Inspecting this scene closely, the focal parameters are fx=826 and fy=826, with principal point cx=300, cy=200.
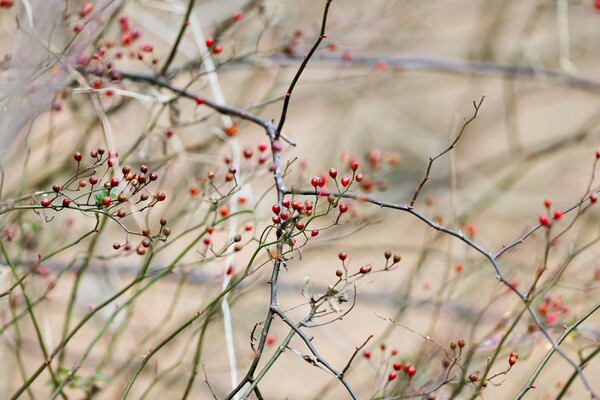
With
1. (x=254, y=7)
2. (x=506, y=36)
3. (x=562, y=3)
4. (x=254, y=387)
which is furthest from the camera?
(x=506, y=36)

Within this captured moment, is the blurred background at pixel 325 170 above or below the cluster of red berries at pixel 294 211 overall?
above

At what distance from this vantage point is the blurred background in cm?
234

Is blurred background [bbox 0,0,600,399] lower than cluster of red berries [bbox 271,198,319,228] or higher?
Answer: higher

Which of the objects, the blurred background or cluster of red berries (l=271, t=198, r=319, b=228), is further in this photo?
the blurred background

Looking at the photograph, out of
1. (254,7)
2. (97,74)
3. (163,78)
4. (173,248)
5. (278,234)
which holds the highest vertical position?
(173,248)

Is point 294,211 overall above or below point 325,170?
below

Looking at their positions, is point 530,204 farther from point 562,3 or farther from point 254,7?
point 254,7

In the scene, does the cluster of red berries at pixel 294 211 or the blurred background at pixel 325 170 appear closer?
the cluster of red berries at pixel 294 211

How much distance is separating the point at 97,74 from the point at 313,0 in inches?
150

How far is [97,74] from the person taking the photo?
2.24 metres

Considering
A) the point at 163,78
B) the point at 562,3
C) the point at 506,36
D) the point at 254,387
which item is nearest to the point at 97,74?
the point at 163,78

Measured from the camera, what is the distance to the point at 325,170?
15.7 feet

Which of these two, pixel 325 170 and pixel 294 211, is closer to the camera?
pixel 294 211

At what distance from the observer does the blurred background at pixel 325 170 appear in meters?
2.34
